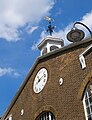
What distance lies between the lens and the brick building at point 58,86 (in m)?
17.9

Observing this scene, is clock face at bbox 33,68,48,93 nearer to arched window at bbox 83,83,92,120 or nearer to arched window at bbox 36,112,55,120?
arched window at bbox 36,112,55,120

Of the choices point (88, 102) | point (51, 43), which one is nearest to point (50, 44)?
point (51, 43)

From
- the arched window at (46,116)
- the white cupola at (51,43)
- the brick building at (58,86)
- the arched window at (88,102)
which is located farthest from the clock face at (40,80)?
the arched window at (88,102)

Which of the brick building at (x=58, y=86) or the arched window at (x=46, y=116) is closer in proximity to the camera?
the brick building at (x=58, y=86)

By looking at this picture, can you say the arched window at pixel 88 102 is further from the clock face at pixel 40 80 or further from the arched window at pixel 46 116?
the clock face at pixel 40 80

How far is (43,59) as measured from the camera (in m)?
22.3

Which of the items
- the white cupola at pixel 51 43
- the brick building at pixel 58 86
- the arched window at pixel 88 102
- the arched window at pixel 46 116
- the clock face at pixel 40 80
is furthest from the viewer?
the white cupola at pixel 51 43

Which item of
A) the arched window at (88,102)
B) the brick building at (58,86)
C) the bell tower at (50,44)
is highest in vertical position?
the bell tower at (50,44)

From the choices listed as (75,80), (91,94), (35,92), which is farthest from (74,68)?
(35,92)

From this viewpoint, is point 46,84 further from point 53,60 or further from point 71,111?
point 71,111

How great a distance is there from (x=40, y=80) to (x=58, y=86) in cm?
224

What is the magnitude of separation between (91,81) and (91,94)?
2.35ft

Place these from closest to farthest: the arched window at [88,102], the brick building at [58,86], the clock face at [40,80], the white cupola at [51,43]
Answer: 1. the arched window at [88,102]
2. the brick building at [58,86]
3. the clock face at [40,80]
4. the white cupola at [51,43]

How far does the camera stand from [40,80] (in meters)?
21.8
